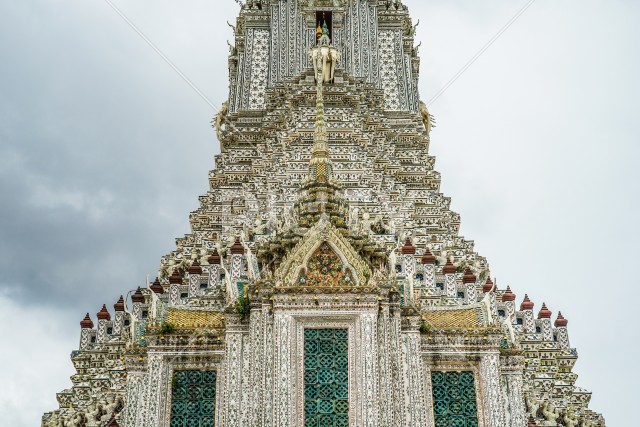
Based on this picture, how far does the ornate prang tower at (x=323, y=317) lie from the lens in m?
25.8

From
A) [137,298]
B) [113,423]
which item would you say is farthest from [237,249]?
Answer: [113,423]

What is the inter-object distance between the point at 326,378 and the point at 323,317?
1427mm

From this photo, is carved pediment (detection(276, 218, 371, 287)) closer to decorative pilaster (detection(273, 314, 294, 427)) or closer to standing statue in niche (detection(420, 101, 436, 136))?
decorative pilaster (detection(273, 314, 294, 427))

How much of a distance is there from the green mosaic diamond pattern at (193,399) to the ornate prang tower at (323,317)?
3 centimetres

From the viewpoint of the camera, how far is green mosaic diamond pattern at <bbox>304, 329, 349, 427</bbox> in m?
25.1

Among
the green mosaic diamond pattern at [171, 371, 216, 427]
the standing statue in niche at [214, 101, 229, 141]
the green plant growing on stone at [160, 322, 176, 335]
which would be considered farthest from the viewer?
the standing statue in niche at [214, 101, 229, 141]

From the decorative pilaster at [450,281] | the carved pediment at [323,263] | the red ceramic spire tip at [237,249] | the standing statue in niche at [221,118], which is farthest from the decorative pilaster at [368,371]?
the standing statue in niche at [221,118]

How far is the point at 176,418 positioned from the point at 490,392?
7.51m

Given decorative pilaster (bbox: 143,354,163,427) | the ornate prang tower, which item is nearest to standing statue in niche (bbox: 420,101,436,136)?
the ornate prang tower

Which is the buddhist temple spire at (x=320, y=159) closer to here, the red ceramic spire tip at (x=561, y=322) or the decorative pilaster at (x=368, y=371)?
the decorative pilaster at (x=368, y=371)

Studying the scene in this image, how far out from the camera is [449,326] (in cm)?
2873

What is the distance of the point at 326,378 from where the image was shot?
25.5 meters

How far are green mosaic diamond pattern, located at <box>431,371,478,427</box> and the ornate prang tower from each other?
4cm

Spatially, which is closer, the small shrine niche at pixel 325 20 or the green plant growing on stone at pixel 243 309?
the green plant growing on stone at pixel 243 309
